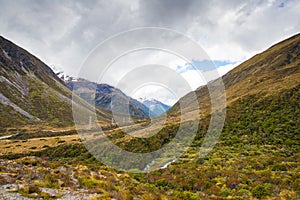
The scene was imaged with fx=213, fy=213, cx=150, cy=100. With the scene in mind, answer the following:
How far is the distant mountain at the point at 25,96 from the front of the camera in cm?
12612

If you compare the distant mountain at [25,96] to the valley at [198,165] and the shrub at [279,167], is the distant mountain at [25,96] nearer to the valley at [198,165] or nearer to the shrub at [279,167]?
the valley at [198,165]

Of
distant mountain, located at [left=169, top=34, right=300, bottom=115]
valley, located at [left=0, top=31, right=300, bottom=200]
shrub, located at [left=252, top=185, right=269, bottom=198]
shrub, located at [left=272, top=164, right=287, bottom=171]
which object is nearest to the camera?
valley, located at [left=0, top=31, right=300, bottom=200]

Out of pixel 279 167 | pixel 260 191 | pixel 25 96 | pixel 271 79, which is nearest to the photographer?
pixel 260 191

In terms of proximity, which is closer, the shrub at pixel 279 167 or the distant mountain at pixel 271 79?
the shrub at pixel 279 167

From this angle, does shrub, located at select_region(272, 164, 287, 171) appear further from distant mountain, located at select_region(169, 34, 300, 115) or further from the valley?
distant mountain, located at select_region(169, 34, 300, 115)

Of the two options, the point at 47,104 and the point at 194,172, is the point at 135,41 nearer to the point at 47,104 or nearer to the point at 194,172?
the point at 194,172

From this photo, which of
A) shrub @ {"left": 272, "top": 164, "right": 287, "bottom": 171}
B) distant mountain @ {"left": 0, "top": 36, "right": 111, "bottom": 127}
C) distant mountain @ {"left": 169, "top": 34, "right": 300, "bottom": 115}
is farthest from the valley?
Result: distant mountain @ {"left": 0, "top": 36, "right": 111, "bottom": 127}

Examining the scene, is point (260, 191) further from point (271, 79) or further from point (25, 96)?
point (25, 96)

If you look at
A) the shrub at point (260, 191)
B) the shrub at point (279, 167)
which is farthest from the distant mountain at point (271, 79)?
the shrub at point (260, 191)

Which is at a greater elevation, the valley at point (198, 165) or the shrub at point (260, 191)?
the valley at point (198, 165)

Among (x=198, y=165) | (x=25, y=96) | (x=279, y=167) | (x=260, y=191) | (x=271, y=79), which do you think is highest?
(x=25, y=96)

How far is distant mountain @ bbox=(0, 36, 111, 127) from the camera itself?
126 metres

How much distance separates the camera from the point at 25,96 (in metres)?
150

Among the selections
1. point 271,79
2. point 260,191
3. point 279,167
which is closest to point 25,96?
point 271,79
